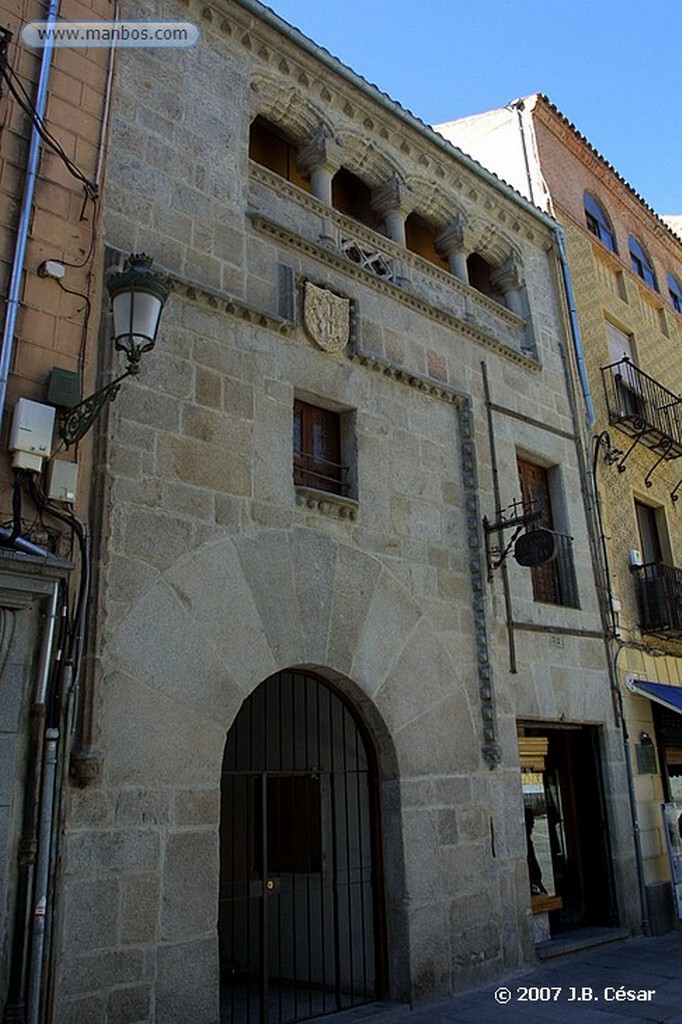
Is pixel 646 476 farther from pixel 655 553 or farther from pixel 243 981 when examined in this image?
pixel 243 981

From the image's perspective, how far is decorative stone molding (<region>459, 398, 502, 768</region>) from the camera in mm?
7633

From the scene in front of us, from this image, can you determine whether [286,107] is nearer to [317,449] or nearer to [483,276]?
[317,449]

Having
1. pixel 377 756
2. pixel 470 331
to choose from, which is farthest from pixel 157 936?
pixel 470 331

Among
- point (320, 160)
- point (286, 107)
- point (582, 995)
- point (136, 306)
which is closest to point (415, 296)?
point (320, 160)

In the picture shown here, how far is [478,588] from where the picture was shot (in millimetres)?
8055

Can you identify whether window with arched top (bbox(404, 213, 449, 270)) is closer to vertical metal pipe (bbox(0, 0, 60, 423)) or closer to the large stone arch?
the large stone arch

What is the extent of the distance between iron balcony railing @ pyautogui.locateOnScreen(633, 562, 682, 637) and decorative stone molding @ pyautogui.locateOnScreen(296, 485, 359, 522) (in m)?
4.93

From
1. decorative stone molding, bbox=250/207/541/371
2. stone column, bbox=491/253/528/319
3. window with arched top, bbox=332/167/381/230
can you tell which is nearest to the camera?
decorative stone molding, bbox=250/207/541/371

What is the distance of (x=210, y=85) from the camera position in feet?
24.6

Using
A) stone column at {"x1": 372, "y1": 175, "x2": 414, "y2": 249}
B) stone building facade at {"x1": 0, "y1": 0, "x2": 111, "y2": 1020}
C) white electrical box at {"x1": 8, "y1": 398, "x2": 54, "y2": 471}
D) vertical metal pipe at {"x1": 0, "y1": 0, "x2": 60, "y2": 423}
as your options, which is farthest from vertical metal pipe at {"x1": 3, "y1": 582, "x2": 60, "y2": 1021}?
stone column at {"x1": 372, "y1": 175, "x2": 414, "y2": 249}

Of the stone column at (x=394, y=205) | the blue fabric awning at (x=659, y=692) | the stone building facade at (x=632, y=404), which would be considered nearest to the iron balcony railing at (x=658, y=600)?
the stone building facade at (x=632, y=404)

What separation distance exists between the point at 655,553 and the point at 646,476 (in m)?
1.09

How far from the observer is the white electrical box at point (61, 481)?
17.0ft

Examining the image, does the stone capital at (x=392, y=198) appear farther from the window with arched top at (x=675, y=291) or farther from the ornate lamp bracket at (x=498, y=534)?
the window with arched top at (x=675, y=291)
